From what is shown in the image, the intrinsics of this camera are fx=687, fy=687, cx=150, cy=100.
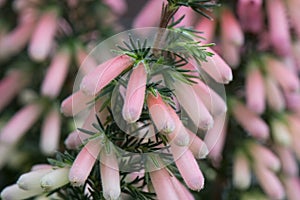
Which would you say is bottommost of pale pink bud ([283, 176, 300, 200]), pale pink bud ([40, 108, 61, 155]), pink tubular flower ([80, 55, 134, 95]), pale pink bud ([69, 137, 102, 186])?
pale pink bud ([283, 176, 300, 200])

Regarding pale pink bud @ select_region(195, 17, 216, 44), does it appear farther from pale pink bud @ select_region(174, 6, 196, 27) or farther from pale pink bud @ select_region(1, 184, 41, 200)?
pale pink bud @ select_region(1, 184, 41, 200)

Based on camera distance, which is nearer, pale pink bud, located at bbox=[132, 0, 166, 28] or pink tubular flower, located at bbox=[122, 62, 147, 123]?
pink tubular flower, located at bbox=[122, 62, 147, 123]

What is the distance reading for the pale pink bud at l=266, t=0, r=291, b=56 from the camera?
184 cm

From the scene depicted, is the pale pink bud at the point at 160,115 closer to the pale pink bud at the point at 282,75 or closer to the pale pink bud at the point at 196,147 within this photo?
the pale pink bud at the point at 196,147

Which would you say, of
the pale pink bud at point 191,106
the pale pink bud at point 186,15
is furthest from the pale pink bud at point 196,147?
the pale pink bud at point 186,15

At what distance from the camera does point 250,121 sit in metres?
1.83

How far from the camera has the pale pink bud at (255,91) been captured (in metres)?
1.80

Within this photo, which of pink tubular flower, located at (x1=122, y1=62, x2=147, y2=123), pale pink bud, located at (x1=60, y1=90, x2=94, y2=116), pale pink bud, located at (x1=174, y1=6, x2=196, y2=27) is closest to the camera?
pink tubular flower, located at (x1=122, y1=62, x2=147, y2=123)

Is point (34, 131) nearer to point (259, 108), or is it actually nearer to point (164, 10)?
point (259, 108)

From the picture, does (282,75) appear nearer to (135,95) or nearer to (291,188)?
(291,188)

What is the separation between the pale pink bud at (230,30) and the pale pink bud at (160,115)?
0.80 metres

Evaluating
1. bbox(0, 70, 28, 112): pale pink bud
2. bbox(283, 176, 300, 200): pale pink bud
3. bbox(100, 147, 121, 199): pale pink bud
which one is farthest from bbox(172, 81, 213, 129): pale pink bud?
bbox(0, 70, 28, 112): pale pink bud

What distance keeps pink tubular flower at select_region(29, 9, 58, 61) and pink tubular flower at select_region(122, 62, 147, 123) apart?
89 cm

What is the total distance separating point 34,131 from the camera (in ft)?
6.77
